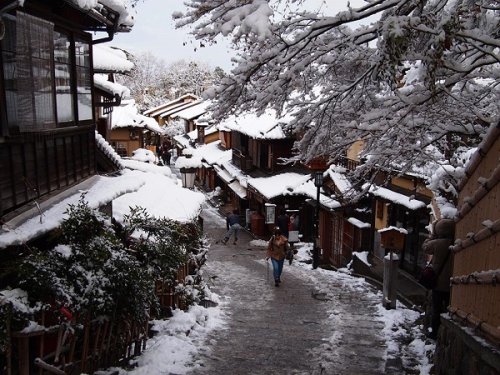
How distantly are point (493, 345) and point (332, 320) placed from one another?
20.4 ft

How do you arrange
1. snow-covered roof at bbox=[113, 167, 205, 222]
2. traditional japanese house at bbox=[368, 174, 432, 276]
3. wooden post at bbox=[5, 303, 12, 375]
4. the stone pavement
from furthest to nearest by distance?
traditional japanese house at bbox=[368, 174, 432, 276] → snow-covered roof at bbox=[113, 167, 205, 222] → the stone pavement → wooden post at bbox=[5, 303, 12, 375]

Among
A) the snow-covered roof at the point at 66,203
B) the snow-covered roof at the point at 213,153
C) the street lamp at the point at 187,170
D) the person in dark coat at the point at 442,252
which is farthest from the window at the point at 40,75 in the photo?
the snow-covered roof at the point at 213,153

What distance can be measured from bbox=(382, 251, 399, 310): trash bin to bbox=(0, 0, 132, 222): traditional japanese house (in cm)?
688

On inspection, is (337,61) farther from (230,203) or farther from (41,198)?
(230,203)

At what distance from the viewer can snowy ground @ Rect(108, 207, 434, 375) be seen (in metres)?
7.36

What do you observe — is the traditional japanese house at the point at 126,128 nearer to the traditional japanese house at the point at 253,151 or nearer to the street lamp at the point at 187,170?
the traditional japanese house at the point at 253,151

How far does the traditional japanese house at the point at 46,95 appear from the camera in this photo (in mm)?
6312

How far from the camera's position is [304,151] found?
25.0 ft

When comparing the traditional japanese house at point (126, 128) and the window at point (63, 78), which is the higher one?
the window at point (63, 78)

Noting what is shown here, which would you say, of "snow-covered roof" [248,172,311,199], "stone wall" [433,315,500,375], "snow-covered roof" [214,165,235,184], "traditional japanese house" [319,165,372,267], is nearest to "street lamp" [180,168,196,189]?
"snow-covered roof" [248,172,311,199]

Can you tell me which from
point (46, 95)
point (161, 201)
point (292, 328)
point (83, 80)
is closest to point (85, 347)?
point (46, 95)

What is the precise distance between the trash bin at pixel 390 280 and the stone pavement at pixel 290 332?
1.42 feet

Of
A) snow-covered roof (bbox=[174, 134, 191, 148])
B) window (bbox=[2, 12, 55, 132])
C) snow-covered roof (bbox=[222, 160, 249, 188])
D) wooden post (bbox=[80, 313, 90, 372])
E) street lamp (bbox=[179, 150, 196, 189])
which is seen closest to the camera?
wooden post (bbox=[80, 313, 90, 372])

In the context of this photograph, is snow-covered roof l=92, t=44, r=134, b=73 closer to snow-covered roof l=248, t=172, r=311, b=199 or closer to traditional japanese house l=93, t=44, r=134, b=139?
traditional japanese house l=93, t=44, r=134, b=139
